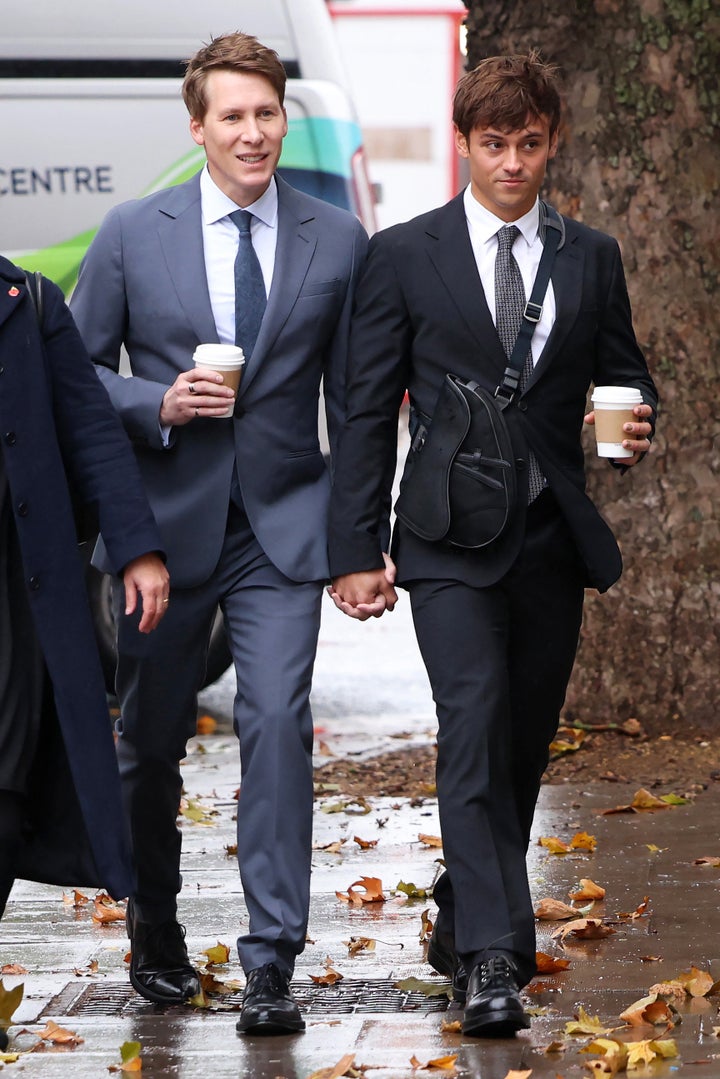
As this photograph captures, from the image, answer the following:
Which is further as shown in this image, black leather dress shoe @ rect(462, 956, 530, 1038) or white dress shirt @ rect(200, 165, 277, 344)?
white dress shirt @ rect(200, 165, 277, 344)

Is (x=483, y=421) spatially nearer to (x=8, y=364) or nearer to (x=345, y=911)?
(x=8, y=364)

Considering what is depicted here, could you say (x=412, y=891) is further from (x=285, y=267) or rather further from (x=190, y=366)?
(x=285, y=267)

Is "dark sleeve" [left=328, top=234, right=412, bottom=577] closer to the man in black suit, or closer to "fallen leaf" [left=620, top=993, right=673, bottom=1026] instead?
the man in black suit

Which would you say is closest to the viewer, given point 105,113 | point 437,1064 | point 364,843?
point 437,1064

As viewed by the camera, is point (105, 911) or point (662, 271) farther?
point (662, 271)

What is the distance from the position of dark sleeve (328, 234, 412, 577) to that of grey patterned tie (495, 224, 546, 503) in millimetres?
224

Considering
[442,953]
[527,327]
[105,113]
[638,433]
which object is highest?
[105,113]

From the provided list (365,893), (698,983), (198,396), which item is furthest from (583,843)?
(198,396)

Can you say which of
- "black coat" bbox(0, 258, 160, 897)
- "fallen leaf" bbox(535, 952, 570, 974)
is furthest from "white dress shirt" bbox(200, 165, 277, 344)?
"fallen leaf" bbox(535, 952, 570, 974)

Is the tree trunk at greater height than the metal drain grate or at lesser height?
greater

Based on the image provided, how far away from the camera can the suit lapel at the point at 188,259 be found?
185 inches

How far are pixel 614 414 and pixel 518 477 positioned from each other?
10.2 inches

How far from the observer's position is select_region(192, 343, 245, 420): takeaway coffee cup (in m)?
4.46

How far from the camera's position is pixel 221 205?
15.7 feet
